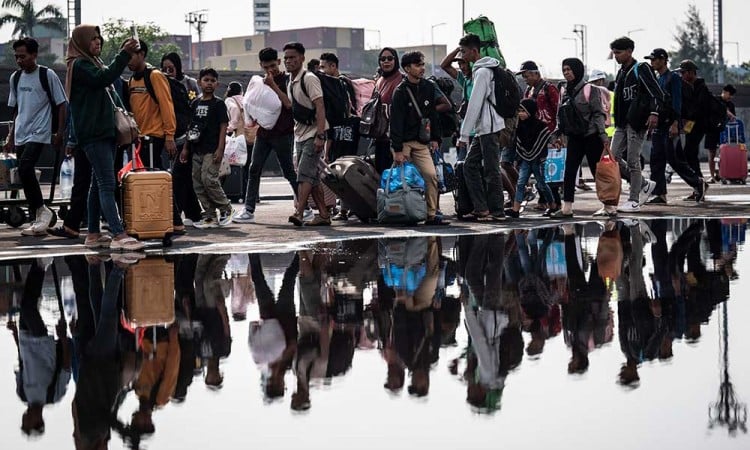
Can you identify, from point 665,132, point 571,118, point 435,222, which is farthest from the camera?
point 665,132

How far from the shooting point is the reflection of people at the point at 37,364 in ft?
19.7

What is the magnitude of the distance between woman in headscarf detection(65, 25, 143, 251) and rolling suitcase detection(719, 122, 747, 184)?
1442 centimetres

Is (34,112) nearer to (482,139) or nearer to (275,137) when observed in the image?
(275,137)

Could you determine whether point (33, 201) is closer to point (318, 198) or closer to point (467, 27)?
point (318, 198)

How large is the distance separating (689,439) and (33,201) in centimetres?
1067

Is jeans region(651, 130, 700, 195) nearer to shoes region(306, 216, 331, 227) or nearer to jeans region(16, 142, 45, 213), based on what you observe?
shoes region(306, 216, 331, 227)

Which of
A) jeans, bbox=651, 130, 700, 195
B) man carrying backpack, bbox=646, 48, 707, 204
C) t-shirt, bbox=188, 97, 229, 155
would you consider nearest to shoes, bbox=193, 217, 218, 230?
t-shirt, bbox=188, 97, 229, 155

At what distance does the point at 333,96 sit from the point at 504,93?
5.71ft

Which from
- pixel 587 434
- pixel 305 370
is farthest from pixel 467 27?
pixel 587 434

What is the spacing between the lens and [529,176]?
17.0 meters

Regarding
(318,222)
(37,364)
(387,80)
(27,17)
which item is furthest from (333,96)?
(27,17)

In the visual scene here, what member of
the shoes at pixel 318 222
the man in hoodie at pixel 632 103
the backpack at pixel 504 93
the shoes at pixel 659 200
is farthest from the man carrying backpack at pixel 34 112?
the shoes at pixel 659 200

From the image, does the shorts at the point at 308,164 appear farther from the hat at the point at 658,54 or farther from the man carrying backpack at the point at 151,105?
the hat at the point at 658,54

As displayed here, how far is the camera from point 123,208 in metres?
13.4
